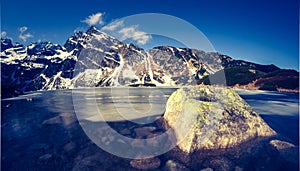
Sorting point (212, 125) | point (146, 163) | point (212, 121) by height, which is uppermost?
point (212, 121)

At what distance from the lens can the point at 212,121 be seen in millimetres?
8367

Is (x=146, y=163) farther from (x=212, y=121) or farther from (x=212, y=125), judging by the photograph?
(x=212, y=121)

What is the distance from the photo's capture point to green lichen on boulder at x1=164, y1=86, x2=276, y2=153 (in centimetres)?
788

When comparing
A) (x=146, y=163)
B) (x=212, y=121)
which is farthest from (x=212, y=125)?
(x=146, y=163)

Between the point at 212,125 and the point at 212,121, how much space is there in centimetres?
21

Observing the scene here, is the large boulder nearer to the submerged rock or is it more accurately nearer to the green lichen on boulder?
the green lichen on boulder

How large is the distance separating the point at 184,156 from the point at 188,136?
40.9 inches

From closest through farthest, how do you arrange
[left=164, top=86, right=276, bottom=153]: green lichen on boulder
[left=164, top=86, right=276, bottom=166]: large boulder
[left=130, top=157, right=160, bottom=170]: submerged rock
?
[left=130, top=157, right=160, bottom=170]: submerged rock
[left=164, top=86, right=276, bottom=166]: large boulder
[left=164, top=86, right=276, bottom=153]: green lichen on boulder

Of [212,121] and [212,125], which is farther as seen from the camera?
[212,121]

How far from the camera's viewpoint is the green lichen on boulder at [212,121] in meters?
7.88

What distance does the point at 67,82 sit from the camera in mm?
188500

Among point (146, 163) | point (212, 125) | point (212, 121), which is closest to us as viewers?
point (146, 163)

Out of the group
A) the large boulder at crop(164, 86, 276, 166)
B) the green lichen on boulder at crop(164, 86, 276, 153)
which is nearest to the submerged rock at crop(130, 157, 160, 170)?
the large boulder at crop(164, 86, 276, 166)

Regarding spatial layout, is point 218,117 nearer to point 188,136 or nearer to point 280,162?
point 188,136
